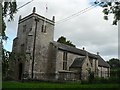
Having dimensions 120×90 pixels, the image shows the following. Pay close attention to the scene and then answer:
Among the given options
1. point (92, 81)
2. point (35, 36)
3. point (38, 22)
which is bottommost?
point (92, 81)

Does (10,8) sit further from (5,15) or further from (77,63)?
(77,63)

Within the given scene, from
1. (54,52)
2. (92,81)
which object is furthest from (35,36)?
(92,81)

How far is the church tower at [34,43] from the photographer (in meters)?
Answer: 41.4

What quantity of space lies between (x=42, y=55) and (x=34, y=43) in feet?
10.3

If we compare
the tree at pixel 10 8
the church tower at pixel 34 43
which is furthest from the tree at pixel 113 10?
the church tower at pixel 34 43

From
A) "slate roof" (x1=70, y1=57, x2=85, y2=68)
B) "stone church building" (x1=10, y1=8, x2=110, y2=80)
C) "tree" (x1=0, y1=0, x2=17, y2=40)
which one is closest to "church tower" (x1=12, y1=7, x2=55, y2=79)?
"stone church building" (x1=10, y1=8, x2=110, y2=80)

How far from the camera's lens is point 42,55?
44000 millimetres

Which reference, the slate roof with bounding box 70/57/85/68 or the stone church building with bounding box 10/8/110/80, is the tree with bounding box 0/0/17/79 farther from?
the slate roof with bounding box 70/57/85/68

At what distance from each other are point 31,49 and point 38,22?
5.87 m

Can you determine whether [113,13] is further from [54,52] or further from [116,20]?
[54,52]

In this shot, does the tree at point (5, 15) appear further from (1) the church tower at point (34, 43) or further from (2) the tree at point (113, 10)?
(1) the church tower at point (34, 43)

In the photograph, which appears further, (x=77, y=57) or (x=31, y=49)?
(x=77, y=57)

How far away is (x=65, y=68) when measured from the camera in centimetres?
4638

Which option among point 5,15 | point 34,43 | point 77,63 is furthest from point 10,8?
point 77,63
